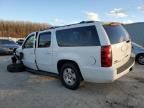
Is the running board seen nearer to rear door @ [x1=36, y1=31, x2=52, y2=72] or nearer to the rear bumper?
rear door @ [x1=36, y1=31, x2=52, y2=72]

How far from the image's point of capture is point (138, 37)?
67.1 feet

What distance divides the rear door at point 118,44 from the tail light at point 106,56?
133 millimetres

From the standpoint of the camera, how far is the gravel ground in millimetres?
4887

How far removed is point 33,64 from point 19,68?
1251 mm

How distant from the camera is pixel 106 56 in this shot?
5.02 metres

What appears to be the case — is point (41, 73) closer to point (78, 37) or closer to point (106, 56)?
point (78, 37)

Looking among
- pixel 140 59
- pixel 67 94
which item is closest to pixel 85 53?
pixel 67 94

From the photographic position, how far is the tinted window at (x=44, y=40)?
6.82m

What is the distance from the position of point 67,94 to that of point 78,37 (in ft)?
5.41

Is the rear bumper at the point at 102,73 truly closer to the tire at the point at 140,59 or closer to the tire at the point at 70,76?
the tire at the point at 70,76

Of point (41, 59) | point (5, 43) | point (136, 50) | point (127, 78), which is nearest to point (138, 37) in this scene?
point (136, 50)

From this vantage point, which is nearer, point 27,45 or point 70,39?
point 70,39

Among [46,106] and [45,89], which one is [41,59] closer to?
[45,89]

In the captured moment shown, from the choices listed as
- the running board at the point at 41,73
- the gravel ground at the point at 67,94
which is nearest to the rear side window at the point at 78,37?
the running board at the point at 41,73
